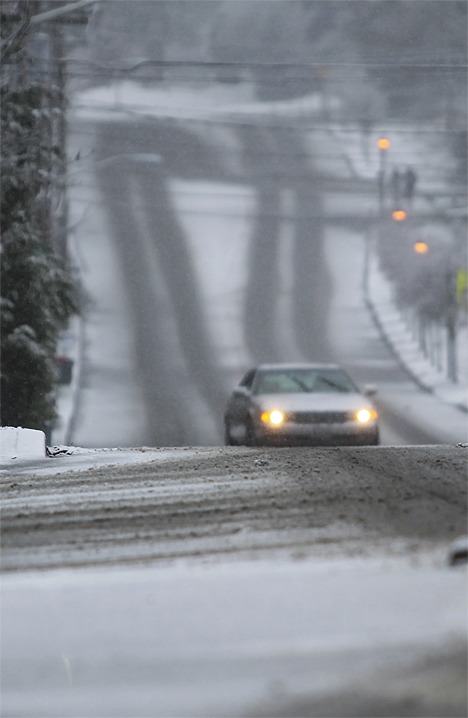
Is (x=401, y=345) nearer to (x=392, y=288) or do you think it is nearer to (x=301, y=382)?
(x=392, y=288)

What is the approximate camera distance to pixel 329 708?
251 inches

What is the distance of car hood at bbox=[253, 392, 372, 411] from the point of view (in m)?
20.8

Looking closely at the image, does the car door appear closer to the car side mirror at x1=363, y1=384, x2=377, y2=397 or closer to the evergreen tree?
the car side mirror at x1=363, y1=384, x2=377, y2=397

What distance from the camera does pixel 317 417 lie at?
20.7m

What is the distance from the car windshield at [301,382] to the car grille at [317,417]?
97 centimetres

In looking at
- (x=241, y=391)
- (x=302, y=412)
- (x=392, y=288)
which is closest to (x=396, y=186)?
(x=392, y=288)

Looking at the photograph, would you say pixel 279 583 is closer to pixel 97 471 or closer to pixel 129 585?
pixel 129 585

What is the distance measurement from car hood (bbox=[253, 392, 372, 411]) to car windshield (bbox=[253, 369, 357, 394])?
14.3 inches

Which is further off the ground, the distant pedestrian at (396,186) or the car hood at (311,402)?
the distant pedestrian at (396,186)

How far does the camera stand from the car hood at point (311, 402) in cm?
2078

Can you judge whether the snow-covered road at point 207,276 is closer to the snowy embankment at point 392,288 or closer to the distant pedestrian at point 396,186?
the snowy embankment at point 392,288

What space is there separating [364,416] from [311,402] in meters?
0.65

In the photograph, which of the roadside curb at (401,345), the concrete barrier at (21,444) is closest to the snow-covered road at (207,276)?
the roadside curb at (401,345)

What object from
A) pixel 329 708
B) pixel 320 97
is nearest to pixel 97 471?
pixel 329 708
